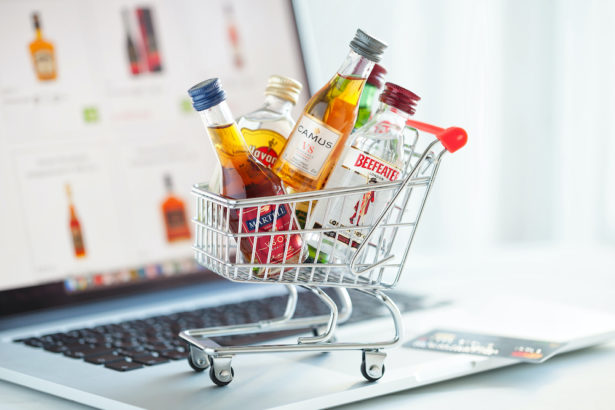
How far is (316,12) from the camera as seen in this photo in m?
2.27

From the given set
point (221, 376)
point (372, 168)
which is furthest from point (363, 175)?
point (221, 376)

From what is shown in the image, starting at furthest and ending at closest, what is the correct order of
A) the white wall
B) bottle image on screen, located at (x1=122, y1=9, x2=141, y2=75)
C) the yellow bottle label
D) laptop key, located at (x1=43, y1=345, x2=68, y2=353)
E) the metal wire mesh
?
1. the white wall
2. bottle image on screen, located at (x1=122, y1=9, x2=141, y2=75)
3. laptop key, located at (x1=43, y1=345, x2=68, y2=353)
4. the yellow bottle label
5. the metal wire mesh

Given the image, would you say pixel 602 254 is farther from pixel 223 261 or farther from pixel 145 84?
pixel 223 261

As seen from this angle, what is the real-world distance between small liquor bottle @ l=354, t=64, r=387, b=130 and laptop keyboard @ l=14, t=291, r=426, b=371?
33 centimetres

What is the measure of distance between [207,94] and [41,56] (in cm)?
70

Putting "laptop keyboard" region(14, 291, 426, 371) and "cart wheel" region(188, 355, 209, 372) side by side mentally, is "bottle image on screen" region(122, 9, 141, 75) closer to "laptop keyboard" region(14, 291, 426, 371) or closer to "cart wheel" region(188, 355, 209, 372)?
"laptop keyboard" region(14, 291, 426, 371)

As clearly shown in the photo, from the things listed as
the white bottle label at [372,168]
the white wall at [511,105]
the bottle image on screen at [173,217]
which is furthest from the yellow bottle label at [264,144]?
the white wall at [511,105]

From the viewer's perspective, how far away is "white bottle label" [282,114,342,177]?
75 centimetres

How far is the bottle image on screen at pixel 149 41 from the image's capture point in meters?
1.38

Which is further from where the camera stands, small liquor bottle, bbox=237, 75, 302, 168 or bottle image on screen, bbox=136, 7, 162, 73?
bottle image on screen, bbox=136, 7, 162, 73

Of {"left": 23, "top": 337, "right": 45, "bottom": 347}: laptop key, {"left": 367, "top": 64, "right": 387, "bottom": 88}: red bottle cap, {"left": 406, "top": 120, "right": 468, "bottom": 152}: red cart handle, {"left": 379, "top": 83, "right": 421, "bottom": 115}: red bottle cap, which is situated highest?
{"left": 367, "top": 64, "right": 387, "bottom": 88}: red bottle cap

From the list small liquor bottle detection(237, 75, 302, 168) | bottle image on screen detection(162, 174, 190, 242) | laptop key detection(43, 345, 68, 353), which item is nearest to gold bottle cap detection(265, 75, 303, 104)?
small liquor bottle detection(237, 75, 302, 168)

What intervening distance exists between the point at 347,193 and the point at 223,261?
0.15m

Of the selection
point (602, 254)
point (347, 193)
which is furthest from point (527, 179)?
point (347, 193)
